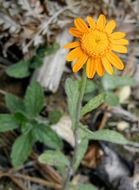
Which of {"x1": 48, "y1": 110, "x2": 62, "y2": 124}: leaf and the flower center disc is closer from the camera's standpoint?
the flower center disc

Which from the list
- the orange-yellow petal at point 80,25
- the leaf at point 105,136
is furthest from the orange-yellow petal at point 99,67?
the leaf at point 105,136

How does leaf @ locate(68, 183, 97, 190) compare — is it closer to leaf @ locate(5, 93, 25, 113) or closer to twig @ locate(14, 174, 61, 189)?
twig @ locate(14, 174, 61, 189)

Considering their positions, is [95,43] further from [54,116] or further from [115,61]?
[54,116]

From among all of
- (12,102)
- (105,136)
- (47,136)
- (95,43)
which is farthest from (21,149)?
(95,43)

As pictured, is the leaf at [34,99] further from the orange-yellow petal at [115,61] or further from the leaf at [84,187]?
the orange-yellow petal at [115,61]

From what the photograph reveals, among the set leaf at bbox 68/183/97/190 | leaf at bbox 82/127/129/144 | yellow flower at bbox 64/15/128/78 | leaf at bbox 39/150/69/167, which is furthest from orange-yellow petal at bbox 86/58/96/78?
leaf at bbox 68/183/97/190
